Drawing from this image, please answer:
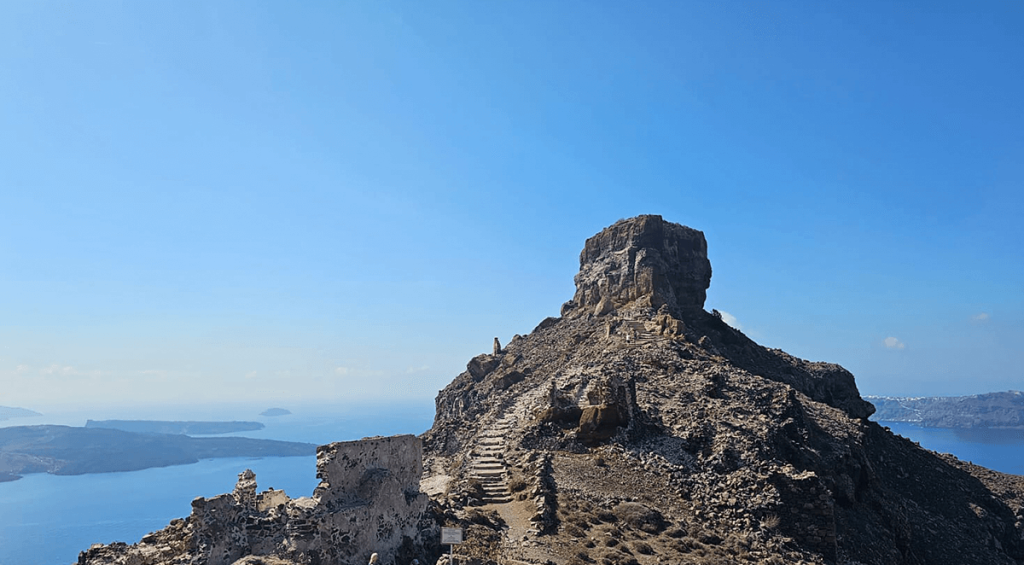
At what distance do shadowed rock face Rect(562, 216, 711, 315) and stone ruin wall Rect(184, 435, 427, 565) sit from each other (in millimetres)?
34958

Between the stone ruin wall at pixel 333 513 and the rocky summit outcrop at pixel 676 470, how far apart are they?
2.78 m

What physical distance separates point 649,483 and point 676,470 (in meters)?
1.49

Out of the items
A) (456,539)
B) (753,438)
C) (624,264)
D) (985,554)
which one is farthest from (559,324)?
(456,539)

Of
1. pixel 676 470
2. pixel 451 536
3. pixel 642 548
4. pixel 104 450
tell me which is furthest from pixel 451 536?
pixel 104 450

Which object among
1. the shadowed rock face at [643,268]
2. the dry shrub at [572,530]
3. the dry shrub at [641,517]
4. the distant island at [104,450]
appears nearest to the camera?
the dry shrub at [572,530]

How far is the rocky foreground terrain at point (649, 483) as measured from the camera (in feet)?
50.5

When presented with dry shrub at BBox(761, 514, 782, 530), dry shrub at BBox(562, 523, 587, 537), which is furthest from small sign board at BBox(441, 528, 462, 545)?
dry shrub at BBox(761, 514, 782, 530)

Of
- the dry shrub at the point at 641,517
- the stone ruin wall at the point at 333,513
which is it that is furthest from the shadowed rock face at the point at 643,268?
the stone ruin wall at the point at 333,513

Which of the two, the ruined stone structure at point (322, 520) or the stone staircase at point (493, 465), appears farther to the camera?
the stone staircase at point (493, 465)

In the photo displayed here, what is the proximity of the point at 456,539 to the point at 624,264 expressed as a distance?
4235 centimetres

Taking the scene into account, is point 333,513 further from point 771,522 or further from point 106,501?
point 106,501

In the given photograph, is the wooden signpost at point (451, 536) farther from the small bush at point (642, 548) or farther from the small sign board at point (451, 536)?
the small bush at point (642, 548)

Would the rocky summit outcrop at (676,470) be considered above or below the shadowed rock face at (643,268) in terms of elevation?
below

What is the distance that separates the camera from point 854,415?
2047 inches
